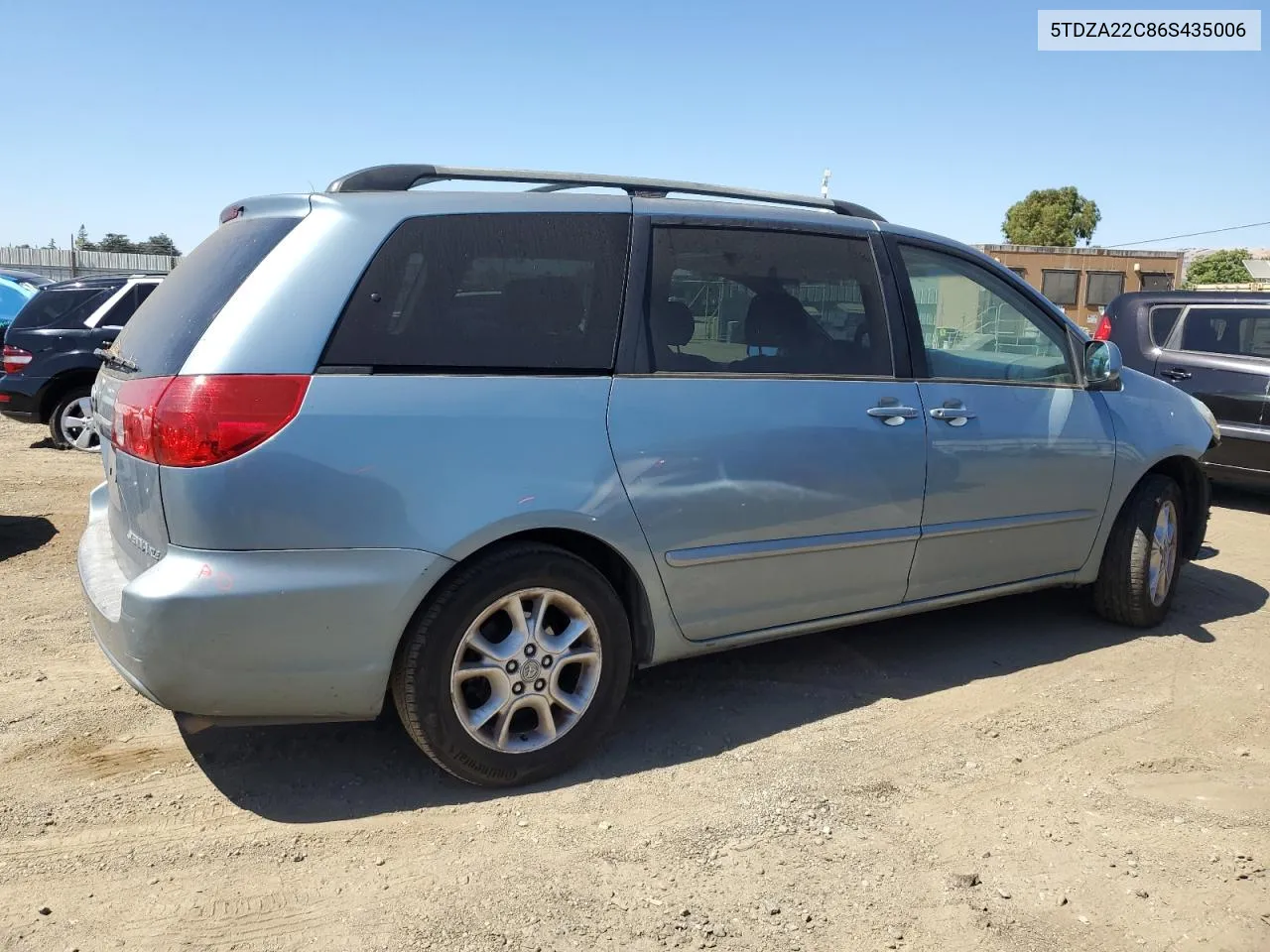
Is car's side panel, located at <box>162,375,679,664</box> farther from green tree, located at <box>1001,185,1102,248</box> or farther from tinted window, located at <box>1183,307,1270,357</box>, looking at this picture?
green tree, located at <box>1001,185,1102,248</box>

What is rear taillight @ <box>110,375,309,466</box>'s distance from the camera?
267cm

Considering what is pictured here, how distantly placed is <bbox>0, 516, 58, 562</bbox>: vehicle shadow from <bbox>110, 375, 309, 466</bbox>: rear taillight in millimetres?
3781

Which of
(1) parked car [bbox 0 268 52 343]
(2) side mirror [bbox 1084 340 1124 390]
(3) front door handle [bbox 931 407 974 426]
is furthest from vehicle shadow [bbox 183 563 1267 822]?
(1) parked car [bbox 0 268 52 343]

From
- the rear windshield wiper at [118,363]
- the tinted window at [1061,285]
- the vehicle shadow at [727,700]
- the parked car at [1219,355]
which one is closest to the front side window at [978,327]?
the vehicle shadow at [727,700]

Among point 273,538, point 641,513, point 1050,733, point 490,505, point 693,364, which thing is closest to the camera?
point 273,538

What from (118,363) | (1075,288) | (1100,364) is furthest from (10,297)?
(1075,288)

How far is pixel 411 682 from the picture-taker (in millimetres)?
2951

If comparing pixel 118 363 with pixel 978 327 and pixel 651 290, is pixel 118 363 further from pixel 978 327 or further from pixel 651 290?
pixel 978 327

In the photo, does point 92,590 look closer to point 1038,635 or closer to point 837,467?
point 837,467

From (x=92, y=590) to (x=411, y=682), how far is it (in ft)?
3.42

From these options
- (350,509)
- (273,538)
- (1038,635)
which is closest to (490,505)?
(350,509)

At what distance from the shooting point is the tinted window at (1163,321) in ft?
27.9

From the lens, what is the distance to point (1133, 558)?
4.76 metres

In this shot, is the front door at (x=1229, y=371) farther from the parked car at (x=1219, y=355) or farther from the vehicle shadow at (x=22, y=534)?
the vehicle shadow at (x=22, y=534)
